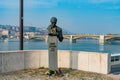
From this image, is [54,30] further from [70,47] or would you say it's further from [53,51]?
[70,47]

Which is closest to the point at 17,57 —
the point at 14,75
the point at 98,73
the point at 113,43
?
the point at 14,75

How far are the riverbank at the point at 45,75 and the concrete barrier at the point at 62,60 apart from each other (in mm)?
406

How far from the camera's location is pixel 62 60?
45.6 ft

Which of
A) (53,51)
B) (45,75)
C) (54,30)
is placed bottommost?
(45,75)

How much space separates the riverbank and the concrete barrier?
406 mm

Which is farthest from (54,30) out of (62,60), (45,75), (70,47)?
(70,47)

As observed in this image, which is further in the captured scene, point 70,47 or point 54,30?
point 70,47

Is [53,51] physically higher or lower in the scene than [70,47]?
higher

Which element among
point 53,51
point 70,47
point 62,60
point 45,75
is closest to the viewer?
point 45,75

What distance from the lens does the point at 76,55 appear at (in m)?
13.4

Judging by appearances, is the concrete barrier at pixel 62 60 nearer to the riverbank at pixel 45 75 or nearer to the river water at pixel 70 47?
the riverbank at pixel 45 75

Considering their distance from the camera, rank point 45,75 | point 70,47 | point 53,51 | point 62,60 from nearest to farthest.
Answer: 1. point 45,75
2. point 53,51
3. point 62,60
4. point 70,47

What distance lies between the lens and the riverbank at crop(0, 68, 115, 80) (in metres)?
11.3

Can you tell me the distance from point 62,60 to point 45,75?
2.15m
